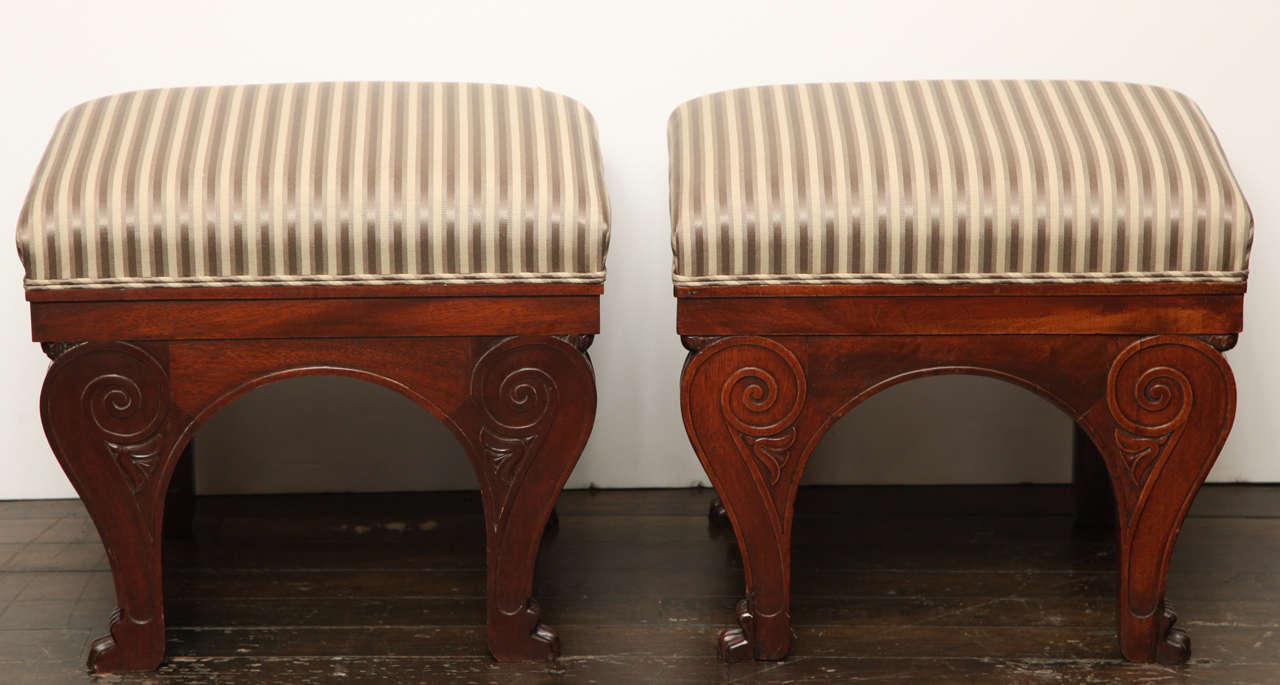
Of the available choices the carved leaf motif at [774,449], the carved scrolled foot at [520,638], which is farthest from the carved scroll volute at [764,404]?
the carved scrolled foot at [520,638]

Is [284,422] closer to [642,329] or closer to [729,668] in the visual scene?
[642,329]

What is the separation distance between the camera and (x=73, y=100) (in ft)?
4.99

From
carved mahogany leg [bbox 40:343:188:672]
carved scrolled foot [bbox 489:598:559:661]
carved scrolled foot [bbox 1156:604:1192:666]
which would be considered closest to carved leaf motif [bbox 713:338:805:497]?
carved scrolled foot [bbox 489:598:559:661]

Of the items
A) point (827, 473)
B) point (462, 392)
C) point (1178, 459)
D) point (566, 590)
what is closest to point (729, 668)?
point (566, 590)

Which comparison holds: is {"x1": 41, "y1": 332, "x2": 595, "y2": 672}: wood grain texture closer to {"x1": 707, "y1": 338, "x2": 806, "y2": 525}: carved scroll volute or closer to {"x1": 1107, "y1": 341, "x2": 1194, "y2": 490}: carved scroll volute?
{"x1": 707, "y1": 338, "x2": 806, "y2": 525}: carved scroll volute

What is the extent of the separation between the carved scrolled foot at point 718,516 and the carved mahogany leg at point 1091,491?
44 cm

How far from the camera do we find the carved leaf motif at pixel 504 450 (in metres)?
1.07

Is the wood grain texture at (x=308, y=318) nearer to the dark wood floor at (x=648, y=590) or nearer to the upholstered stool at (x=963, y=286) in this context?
the upholstered stool at (x=963, y=286)

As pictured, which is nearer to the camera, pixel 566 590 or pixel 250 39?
pixel 566 590

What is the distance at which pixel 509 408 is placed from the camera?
3.50ft

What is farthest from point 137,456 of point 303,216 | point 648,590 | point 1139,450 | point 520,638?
point 1139,450

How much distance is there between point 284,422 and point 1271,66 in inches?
55.8

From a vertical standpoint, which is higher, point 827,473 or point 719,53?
point 719,53

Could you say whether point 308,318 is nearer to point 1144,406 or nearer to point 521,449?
point 521,449
